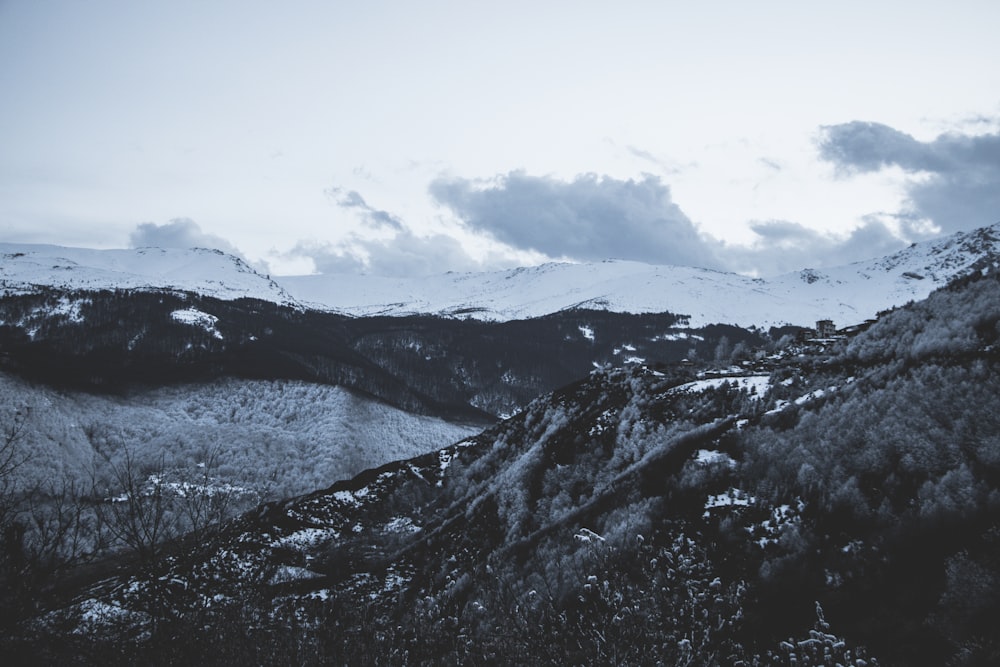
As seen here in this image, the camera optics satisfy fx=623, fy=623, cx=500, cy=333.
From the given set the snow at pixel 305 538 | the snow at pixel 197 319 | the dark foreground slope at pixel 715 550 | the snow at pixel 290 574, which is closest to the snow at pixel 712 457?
the dark foreground slope at pixel 715 550

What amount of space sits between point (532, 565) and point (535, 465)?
1431 cm

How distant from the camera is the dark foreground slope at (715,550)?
516 inches

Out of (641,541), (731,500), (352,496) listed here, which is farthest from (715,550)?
(352,496)

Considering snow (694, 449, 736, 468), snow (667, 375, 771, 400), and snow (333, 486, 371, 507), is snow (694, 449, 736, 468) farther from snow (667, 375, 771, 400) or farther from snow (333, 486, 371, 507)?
snow (333, 486, 371, 507)

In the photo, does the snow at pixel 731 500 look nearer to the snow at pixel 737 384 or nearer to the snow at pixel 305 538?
the snow at pixel 737 384

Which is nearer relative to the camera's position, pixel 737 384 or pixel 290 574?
pixel 737 384

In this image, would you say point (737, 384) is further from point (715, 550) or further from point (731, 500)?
point (715, 550)

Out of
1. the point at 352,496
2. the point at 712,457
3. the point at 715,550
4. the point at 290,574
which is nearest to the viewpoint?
the point at 715,550

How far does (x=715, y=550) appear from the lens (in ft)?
59.2

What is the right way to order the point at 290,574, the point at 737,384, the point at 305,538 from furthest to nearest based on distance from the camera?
the point at 305,538 < the point at 290,574 < the point at 737,384

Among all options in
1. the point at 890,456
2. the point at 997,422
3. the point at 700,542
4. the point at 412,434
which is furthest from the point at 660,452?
the point at 412,434

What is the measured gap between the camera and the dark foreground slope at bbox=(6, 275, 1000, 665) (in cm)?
1312

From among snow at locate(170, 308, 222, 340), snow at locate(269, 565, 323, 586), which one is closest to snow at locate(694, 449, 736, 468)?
snow at locate(269, 565, 323, 586)

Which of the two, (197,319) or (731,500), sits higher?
(197,319)
